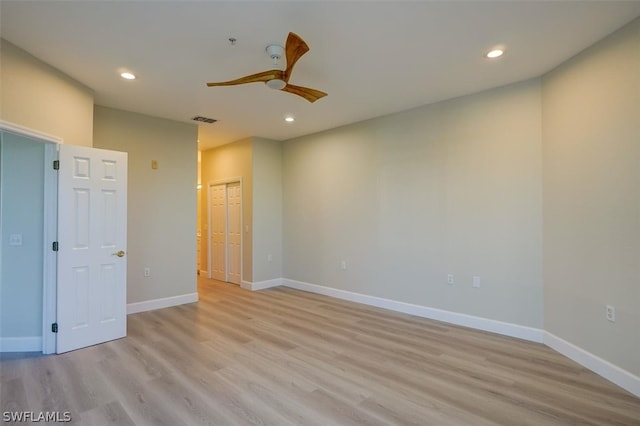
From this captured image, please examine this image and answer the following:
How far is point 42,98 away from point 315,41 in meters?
2.70

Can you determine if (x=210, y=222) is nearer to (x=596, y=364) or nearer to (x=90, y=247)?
(x=90, y=247)

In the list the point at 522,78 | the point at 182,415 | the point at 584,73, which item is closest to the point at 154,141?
the point at 182,415

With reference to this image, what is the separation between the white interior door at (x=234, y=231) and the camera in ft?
20.8

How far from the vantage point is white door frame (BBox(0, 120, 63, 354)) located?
319cm

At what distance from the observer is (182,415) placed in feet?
7.22

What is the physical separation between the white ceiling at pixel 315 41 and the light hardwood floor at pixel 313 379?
2895 millimetres

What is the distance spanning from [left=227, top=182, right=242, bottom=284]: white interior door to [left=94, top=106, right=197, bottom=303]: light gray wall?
1.21 meters

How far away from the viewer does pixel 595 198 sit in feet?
9.29

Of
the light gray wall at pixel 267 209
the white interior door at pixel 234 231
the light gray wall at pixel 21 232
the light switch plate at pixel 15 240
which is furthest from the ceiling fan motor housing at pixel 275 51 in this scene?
the white interior door at pixel 234 231

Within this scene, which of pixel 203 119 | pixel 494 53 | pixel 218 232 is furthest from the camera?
pixel 218 232

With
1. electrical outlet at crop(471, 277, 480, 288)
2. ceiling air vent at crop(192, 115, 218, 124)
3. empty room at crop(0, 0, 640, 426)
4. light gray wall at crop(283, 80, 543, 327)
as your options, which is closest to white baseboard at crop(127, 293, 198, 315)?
empty room at crop(0, 0, 640, 426)

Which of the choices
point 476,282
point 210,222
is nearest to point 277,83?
point 476,282

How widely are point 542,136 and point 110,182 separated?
15.9 ft

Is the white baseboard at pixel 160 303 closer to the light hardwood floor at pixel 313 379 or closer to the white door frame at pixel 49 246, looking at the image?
the light hardwood floor at pixel 313 379
